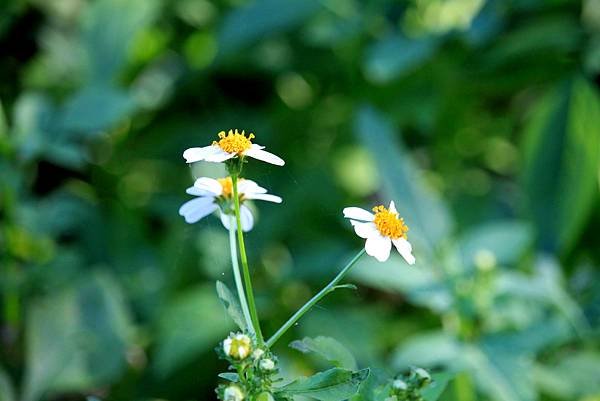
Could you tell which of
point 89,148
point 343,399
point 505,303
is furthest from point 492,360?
point 89,148

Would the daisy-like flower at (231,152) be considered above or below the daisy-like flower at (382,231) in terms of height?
above

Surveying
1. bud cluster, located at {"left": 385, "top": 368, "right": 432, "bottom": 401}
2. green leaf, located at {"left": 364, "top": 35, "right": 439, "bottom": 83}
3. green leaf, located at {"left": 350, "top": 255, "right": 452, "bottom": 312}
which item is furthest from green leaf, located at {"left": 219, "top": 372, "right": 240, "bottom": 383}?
green leaf, located at {"left": 364, "top": 35, "right": 439, "bottom": 83}

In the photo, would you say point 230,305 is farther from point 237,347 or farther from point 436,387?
point 436,387

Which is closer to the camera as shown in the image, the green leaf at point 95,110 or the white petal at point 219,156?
the white petal at point 219,156

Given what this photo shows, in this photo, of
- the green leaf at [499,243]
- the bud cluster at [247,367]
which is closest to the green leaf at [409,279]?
the green leaf at [499,243]

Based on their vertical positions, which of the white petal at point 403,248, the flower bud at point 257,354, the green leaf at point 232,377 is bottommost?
the flower bud at point 257,354

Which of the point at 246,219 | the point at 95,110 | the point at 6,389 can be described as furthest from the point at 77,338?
the point at 246,219

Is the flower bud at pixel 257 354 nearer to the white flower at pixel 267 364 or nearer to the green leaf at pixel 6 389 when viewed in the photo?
the white flower at pixel 267 364

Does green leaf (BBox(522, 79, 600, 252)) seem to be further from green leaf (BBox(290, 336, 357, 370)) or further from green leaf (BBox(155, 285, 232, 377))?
green leaf (BBox(290, 336, 357, 370))

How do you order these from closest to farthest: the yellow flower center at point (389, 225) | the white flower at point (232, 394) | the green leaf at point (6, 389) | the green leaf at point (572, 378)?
the white flower at point (232, 394)
the yellow flower center at point (389, 225)
the green leaf at point (6, 389)
the green leaf at point (572, 378)
